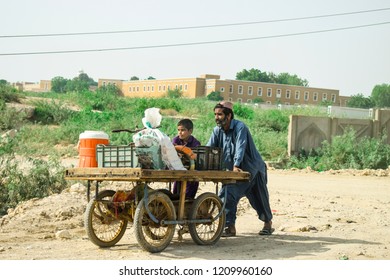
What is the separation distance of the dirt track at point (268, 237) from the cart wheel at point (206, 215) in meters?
0.12

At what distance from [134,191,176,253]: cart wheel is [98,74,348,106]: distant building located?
80345mm

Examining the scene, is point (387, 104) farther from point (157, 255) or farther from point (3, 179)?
point (157, 255)

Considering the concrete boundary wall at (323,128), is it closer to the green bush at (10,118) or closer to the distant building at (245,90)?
the green bush at (10,118)

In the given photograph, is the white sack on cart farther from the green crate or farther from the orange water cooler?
the orange water cooler

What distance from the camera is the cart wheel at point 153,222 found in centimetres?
758

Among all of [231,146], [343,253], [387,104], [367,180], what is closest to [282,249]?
[343,253]

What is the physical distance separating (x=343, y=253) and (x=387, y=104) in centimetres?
3184

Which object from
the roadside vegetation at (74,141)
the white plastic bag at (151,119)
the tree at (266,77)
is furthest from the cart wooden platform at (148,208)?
the tree at (266,77)

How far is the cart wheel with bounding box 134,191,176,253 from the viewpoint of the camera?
7.58 meters

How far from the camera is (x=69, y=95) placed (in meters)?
42.1

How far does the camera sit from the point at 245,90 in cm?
9550

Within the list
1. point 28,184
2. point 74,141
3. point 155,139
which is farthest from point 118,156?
point 74,141
